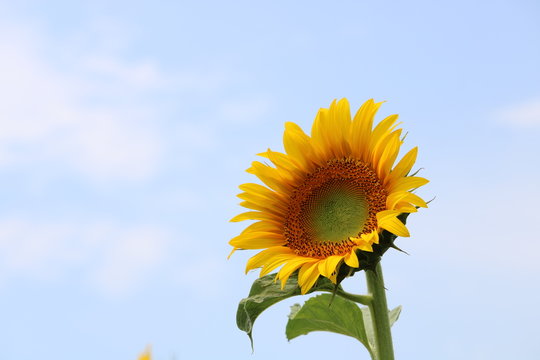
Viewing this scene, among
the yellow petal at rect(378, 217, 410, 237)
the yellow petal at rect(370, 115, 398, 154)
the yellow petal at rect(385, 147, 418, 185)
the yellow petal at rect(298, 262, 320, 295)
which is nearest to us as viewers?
the yellow petal at rect(378, 217, 410, 237)

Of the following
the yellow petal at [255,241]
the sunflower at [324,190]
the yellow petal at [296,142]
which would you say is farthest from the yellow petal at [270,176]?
the yellow petal at [255,241]

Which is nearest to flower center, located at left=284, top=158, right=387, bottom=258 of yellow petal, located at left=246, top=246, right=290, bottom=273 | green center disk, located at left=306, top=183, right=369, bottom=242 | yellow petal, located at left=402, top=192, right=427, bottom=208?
green center disk, located at left=306, top=183, right=369, bottom=242

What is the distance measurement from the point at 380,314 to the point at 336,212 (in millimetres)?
508

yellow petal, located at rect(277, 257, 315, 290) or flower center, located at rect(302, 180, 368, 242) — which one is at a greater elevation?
flower center, located at rect(302, 180, 368, 242)

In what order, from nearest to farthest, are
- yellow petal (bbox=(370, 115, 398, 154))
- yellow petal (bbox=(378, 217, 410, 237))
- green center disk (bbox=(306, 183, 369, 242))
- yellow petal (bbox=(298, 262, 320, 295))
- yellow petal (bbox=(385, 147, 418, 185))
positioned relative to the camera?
yellow petal (bbox=(378, 217, 410, 237)) → yellow petal (bbox=(298, 262, 320, 295)) → yellow petal (bbox=(385, 147, 418, 185)) → yellow petal (bbox=(370, 115, 398, 154)) → green center disk (bbox=(306, 183, 369, 242))

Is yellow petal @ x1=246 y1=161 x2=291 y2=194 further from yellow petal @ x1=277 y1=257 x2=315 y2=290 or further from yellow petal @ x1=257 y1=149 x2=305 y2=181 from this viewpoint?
yellow petal @ x1=277 y1=257 x2=315 y2=290

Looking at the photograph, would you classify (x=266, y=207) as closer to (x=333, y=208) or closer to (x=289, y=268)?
(x=333, y=208)

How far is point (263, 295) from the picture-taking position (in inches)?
115

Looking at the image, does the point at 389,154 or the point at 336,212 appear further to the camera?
the point at 336,212

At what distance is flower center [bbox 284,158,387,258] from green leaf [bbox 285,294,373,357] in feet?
0.73

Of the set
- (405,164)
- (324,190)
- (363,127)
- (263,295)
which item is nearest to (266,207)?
(324,190)

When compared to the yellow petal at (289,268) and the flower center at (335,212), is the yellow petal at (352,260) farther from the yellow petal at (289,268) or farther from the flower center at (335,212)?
the flower center at (335,212)

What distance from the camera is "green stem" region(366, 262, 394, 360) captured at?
113 inches

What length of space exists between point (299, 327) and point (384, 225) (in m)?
0.78
